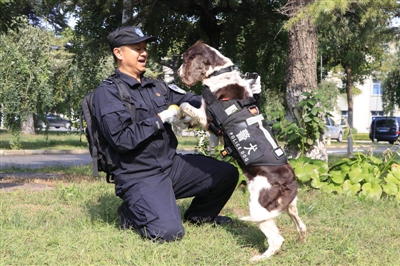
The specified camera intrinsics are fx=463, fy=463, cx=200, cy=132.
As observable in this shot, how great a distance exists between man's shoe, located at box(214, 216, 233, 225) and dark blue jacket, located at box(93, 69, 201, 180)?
0.78 m

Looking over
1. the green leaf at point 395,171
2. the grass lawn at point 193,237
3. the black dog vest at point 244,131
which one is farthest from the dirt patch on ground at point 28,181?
the green leaf at point 395,171

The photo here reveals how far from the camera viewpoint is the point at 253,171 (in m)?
3.38

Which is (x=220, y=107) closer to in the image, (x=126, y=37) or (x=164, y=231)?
(x=164, y=231)

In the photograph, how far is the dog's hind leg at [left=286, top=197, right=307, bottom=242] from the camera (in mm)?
3452

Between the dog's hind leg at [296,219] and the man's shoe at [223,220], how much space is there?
0.90 m

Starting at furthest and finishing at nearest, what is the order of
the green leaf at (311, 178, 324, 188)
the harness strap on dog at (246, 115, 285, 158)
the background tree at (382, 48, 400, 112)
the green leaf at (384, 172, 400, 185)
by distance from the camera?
the background tree at (382, 48, 400, 112) < the green leaf at (311, 178, 324, 188) < the green leaf at (384, 172, 400, 185) < the harness strap on dog at (246, 115, 285, 158)

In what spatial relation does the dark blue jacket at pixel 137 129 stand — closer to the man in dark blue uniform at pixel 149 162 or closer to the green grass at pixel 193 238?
the man in dark blue uniform at pixel 149 162

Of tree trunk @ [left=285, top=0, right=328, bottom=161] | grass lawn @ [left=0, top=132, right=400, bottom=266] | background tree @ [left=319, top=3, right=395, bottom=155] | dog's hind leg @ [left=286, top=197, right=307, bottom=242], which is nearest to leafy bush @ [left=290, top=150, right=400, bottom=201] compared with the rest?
grass lawn @ [left=0, top=132, right=400, bottom=266]

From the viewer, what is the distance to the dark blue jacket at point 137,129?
3740mm

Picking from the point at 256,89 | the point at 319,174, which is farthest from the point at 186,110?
the point at 319,174

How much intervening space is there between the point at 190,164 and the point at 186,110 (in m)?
0.81

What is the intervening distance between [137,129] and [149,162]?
36 centimetres

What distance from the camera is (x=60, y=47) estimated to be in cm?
2370

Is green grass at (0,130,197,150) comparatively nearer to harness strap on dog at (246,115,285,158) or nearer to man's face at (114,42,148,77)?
man's face at (114,42,148,77)
